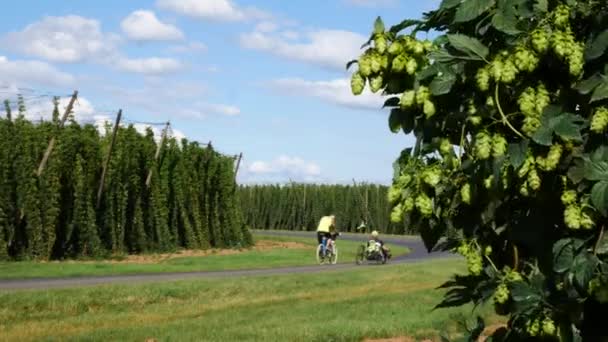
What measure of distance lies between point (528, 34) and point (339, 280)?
51.1 feet

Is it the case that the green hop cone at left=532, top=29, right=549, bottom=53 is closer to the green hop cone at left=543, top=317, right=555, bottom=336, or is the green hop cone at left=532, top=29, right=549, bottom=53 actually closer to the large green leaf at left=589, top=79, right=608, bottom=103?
the large green leaf at left=589, top=79, right=608, bottom=103

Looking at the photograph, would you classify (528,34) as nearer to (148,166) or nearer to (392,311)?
(392,311)

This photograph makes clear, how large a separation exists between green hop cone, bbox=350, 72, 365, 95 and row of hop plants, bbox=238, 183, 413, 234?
5223 cm

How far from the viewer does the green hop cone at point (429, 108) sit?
2706mm

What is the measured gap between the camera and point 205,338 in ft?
30.3

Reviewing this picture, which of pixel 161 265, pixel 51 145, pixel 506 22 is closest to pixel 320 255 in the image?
pixel 161 265

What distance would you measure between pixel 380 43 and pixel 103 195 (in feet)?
81.2

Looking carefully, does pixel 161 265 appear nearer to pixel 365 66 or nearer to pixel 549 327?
pixel 365 66

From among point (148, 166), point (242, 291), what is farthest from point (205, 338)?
point (148, 166)

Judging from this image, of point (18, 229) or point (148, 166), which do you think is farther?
point (148, 166)

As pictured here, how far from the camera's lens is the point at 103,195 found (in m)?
26.8

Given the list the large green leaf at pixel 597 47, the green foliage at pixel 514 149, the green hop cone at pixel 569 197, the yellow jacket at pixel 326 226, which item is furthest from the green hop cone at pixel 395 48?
the yellow jacket at pixel 326 226

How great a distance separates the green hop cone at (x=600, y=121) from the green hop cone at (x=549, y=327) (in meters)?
0.56

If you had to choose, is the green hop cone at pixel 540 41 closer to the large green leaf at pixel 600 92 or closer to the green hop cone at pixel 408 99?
the large green leaf at pixel 600 92
